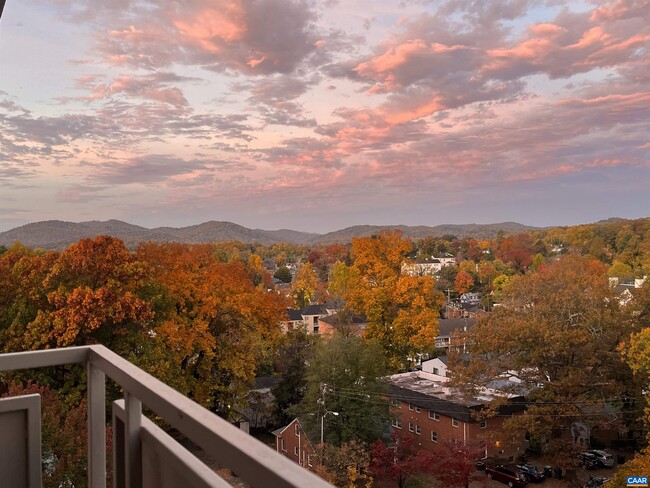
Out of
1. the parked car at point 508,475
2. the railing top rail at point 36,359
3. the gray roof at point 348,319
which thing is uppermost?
the railing top rail at point 36,359

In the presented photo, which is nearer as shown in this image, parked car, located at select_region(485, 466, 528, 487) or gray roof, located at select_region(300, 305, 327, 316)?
parked car, located at select_region(485, 466, 528, 487)

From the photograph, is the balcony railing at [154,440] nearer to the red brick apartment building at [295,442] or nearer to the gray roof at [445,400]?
the red brick apartment building at [295,442]

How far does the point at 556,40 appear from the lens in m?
21.1

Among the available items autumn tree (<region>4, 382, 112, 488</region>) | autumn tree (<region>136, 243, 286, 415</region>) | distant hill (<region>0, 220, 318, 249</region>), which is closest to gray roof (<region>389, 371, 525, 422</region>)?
autumn tree (<region>136, 243, 286, 415</region>)

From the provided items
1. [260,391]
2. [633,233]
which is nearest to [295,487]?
[260,391]

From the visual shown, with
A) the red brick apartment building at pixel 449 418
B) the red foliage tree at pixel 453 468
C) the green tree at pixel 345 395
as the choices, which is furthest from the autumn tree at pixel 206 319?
the red foliage tree at pixel 453 468

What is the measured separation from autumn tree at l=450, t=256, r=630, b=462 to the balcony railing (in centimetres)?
1057

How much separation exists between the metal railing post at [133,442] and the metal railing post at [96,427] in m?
0.33

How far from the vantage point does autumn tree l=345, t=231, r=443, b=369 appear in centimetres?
1452

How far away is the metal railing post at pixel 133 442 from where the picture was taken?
103 cm

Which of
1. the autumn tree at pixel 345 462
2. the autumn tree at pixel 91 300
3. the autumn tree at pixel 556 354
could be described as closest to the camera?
the autumn tree at pixel 91 300

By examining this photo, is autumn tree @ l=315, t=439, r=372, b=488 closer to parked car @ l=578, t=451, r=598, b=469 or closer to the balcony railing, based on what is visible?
parked car @ l=578, t=451, r=598, b=469

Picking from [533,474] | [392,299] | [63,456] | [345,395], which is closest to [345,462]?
[345,395]

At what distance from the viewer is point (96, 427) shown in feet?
4.53
